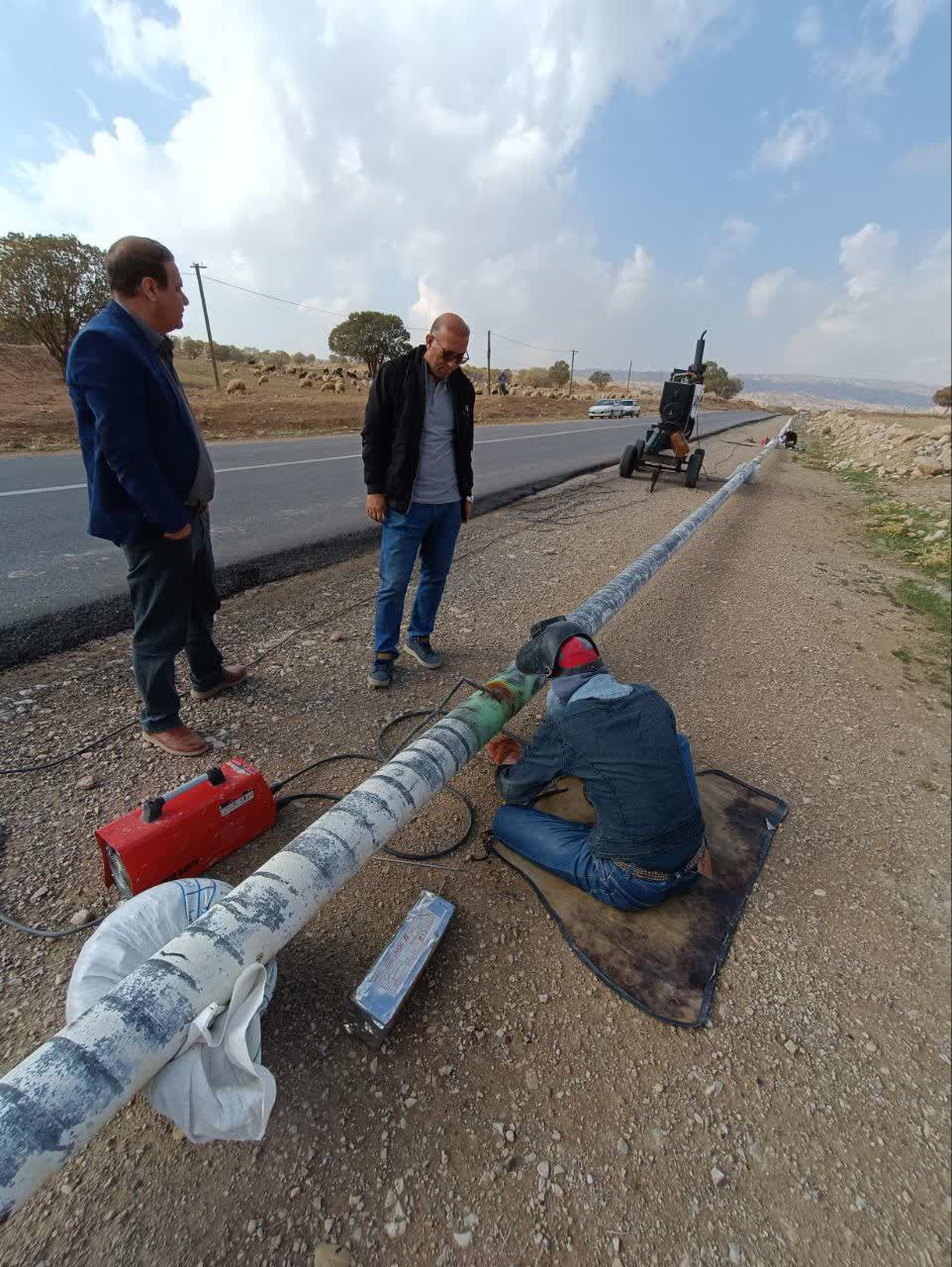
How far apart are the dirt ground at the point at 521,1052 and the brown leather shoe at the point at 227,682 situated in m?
0.12

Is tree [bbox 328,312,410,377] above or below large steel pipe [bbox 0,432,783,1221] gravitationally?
above

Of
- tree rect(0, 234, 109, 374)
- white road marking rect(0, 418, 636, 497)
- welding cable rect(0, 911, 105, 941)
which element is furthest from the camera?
tree rect(0, 234, 109, 374)

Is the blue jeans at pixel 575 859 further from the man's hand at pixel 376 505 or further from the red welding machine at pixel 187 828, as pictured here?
the man's hand at pixel 376 505

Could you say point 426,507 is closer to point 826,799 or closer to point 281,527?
point 826,799

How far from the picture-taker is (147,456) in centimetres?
232

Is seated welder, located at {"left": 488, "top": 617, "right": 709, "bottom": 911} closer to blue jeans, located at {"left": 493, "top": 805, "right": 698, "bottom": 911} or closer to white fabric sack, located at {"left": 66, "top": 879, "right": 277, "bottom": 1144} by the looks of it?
blue jeans, located at {"left": 493, "top": 805, "right": 698, "bottom": 911}

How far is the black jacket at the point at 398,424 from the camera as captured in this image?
3182mm

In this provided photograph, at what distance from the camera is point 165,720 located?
282 centimetres

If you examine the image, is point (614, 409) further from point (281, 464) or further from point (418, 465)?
point (418, 465)

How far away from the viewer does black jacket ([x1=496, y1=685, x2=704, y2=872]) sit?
2.09 m

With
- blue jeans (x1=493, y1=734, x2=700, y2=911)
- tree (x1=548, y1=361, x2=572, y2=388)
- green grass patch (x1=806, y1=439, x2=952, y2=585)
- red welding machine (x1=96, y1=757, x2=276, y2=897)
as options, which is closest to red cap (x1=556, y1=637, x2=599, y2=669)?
blue jeans (x1=493, y1=734, x2=700, y2=911)

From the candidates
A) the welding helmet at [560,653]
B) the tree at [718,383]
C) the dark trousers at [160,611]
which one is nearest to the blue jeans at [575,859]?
the welding helmet at [560,653]

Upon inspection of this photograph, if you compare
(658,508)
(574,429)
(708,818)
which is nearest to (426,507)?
(708,818)

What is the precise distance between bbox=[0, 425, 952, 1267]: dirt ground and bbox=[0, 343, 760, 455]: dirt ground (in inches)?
394
